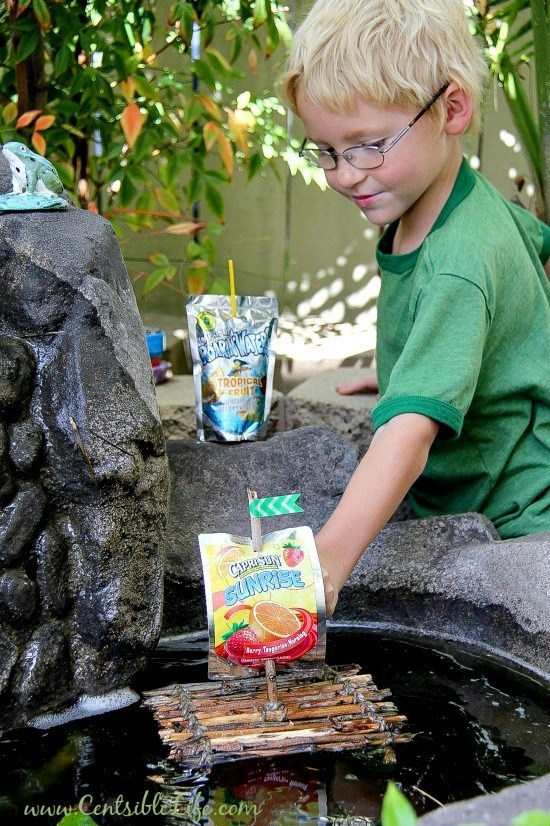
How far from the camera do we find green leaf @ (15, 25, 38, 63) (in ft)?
8.82

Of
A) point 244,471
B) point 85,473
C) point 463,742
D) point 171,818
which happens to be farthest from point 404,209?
point 171,818

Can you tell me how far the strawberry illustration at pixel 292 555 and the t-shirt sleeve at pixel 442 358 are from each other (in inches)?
14.6

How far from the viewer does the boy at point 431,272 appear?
1.69 metres

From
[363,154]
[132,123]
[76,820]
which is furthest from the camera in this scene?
[132,123]

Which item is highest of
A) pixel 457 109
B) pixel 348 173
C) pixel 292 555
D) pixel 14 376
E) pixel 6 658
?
pixel 457 109

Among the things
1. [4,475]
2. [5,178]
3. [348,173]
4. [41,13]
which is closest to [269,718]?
[4,475]

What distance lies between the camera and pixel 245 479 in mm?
2148

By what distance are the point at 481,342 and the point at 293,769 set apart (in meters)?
0.85

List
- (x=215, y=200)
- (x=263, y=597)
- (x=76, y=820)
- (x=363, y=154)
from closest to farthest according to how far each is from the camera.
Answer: (x=76, y=820) → (x=263, y=597) → (x=363, y=154) → (x=215, y=200)

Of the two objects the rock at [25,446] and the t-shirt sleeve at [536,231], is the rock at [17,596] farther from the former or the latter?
the t-shirt sleeve at [536,231]

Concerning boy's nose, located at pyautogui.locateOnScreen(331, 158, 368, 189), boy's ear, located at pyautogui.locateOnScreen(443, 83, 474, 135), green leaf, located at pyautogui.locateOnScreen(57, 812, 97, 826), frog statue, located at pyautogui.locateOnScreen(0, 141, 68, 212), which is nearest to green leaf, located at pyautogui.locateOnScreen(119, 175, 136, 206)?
frog statue, located at pyautogui.locateOnScreen(0, 141, 68, 212)

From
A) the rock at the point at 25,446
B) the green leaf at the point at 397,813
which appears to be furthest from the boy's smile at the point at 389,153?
the green leaf at the point at 397,813

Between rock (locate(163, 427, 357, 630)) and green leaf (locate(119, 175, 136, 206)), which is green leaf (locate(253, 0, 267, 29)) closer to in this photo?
green leaf (locate(119, 175, 136, 206))

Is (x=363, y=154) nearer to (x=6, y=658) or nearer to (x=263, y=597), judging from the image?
(x=263, y=597)
